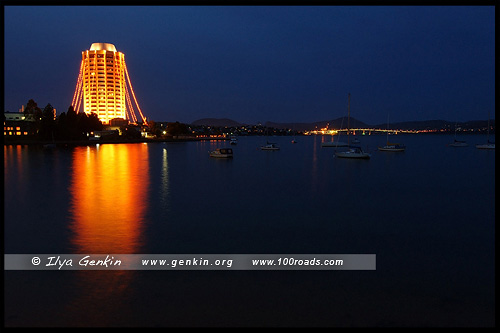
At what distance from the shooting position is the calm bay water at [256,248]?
23.5 ft

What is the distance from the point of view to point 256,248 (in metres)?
11.9

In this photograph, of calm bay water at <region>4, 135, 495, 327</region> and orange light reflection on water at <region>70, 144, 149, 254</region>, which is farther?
orange light reflection on water at <region>70, 144, 149, 254</region>

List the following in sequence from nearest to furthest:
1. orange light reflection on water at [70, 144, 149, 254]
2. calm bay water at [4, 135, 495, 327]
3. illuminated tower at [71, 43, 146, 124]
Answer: calm bay water at [4, 135, 495, 327] → orange light reflection on water at [70, 144, 149, 254] → illuminated tower at [71, 43, 146, 124]

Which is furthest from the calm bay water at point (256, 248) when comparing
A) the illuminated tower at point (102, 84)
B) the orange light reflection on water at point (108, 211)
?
the illuminated tower at point (102, 84)

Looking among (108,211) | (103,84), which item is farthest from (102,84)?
(108,211)

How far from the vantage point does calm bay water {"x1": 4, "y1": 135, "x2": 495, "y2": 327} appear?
7.16 m

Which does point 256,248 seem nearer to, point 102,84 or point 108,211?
point 108,211

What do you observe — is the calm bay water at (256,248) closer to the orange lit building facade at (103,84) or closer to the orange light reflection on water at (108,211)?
the orange light reflection on water at (108,211)

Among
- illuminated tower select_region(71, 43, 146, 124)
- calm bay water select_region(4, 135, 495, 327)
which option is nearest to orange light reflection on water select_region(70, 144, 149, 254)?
calm bay water select_region(4, 135, 495, 327)

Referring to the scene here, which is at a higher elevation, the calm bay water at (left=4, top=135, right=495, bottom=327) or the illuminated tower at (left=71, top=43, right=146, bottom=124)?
the illuminated tower at (left=71, top=43, right=146, bottom=124)

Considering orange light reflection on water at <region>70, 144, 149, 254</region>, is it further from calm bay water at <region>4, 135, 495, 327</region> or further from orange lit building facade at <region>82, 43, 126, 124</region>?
orange lit building facade at <region>82, 43, 126, 124</region>

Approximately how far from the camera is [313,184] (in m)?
28.1

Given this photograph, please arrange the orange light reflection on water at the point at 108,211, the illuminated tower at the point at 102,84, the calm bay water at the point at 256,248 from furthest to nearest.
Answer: the illuminated tower at the point at 102,84 → the orange light reflection on water at the point at 108,211 → the calm bay water at the point at 256,248

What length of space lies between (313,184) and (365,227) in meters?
13.5
